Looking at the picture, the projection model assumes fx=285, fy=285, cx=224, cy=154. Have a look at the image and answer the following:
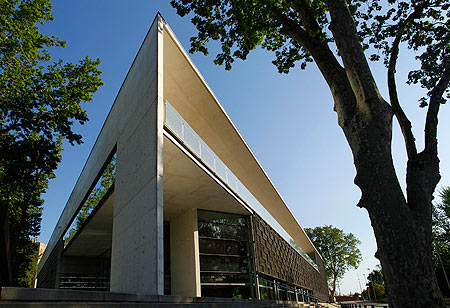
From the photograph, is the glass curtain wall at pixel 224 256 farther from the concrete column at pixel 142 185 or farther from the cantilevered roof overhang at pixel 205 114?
the concrete column at pixel 142 185

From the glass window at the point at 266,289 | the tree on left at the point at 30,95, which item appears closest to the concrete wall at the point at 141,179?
the tree on left at the point at 30,95

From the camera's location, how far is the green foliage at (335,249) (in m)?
48.2

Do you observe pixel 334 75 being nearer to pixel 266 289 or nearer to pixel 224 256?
pixel 224 256

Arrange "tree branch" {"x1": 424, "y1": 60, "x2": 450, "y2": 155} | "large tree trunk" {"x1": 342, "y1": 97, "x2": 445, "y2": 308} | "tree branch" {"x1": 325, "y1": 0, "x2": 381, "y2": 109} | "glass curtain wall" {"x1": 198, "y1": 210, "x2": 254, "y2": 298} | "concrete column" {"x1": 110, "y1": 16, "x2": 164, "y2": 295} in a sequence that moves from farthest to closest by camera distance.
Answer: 1. "glass curtain wall" {"x1": 198, "y1": 210, "x2": 254, "y2": 298}
2. "concrete column" {"x1": 110, "y1": 16, "x2": 164, "y2": 295}
3. "tree branch" {"x1": 325, "y1": 0, "x2": 381, "y2": 109}
4. "tree branch" {"x1": 424, "y1": 60, "x2": 450, "y2": 155}
5. "large tree trunk" {"x1": 342, "y1": 97, "x2": 445, "y2": 308}

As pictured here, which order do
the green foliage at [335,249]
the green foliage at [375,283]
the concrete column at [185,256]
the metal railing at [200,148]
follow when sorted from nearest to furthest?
the metal railing at [200,148] → the concrete column at [185,256] → the green foliage at [335,249] → the green foliage at [375,283]

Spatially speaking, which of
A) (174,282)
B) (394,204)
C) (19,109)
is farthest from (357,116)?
(19,109)

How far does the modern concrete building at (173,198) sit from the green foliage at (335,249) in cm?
3456

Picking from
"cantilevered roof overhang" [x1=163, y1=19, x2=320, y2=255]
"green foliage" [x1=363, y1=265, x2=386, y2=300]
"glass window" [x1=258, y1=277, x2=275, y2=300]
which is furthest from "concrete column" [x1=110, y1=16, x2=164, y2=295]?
"green foliage" [x1=363, y1=265, x2=386, y2=300]

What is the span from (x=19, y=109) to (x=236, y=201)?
9105mm

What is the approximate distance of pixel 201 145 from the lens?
33.0 ft

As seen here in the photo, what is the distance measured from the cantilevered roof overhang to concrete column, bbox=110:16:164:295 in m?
0.99

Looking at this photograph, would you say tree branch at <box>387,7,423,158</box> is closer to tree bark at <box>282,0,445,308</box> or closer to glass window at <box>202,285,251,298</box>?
A: tree bark at <box>282,0,445,308</box>

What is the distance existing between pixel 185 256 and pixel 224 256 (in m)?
1.78

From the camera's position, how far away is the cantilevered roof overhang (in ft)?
32.5
